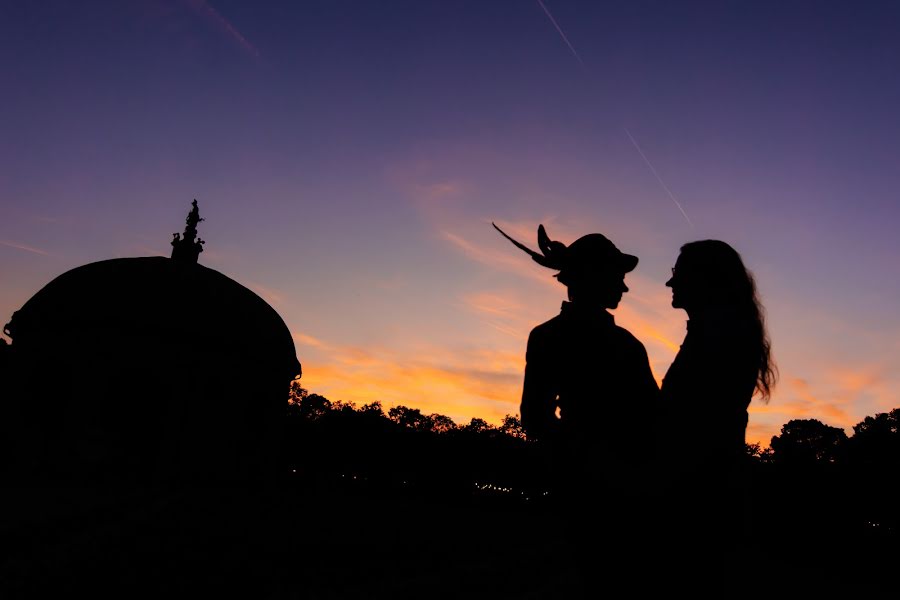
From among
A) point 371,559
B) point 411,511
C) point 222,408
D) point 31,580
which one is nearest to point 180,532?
point 31,580

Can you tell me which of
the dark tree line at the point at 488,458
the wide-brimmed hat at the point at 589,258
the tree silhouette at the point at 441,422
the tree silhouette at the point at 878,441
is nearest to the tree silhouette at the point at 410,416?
the tree silhouette at the point at 441,422

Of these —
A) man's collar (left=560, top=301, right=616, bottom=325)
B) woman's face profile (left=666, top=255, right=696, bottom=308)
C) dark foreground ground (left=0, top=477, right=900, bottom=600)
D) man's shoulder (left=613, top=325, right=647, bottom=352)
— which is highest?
woman's face profile (left=666, top=255, right=696, bottom=308)

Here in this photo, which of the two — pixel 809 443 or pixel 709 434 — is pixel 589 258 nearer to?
pixel 709 434

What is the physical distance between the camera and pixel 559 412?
89.7 inches

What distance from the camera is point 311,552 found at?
14969 mm

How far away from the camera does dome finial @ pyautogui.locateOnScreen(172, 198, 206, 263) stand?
1319 inches

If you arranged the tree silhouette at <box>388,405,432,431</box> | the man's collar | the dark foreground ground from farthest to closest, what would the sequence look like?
the tree silhouette at <box>388,405,432,431</box> → the dark foreground ground → the man's collar

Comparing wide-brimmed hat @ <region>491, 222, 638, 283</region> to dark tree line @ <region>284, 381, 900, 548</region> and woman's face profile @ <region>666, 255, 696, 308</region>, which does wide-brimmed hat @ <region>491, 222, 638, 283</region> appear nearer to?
woman's face profile @ <region>666, 255, 696, 308</region>

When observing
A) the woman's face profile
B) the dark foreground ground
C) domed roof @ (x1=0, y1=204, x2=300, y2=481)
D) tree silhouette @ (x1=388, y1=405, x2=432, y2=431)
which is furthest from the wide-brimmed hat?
tree silhouette @ (x1=388, y1=405, x2=432, y2=431)

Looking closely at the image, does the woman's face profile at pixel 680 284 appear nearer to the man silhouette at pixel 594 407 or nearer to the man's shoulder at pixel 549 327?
the man silhouette at pixel 594 407

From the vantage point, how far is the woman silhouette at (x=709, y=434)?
1728 millimetres

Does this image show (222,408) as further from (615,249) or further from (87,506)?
(615,249)

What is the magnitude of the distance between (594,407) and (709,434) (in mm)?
442

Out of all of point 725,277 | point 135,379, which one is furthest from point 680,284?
point 135,379
